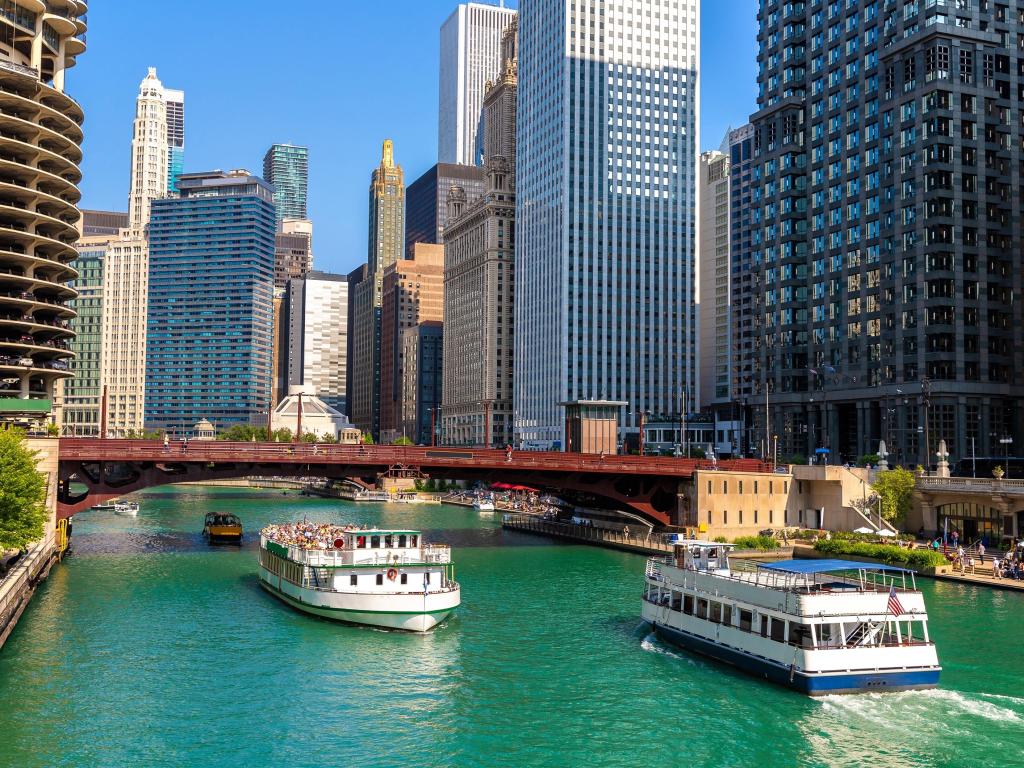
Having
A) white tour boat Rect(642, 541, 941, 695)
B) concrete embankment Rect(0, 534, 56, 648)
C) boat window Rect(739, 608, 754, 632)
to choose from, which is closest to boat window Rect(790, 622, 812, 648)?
white tour boat Rect(642, 541, 941, 695)

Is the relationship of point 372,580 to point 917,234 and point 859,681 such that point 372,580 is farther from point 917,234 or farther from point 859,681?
point 917,234

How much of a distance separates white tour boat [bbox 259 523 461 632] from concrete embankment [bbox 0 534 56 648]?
55.8 feet

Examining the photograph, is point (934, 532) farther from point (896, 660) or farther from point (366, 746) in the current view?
point (366, 746)

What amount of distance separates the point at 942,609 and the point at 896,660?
2270 cm

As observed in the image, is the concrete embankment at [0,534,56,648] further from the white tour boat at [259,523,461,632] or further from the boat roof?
the boat roof

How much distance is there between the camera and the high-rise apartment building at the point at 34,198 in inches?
4001

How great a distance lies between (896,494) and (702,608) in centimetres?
5062

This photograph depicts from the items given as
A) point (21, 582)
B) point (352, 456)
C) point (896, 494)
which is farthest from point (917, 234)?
point (21, 582)

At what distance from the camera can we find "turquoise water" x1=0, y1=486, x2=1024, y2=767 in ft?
142

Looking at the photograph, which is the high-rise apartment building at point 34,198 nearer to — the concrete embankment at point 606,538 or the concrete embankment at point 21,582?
the concrete embankment at point 21,582

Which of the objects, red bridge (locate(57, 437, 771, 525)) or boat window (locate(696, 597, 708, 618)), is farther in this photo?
red bridge (locate(57, 437, 771, 525))

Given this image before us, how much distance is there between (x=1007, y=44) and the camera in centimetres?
13850

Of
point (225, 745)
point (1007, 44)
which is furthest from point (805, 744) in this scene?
point (1007, 44)

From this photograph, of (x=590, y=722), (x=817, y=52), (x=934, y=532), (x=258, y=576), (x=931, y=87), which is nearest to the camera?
(x=590, y=722)
